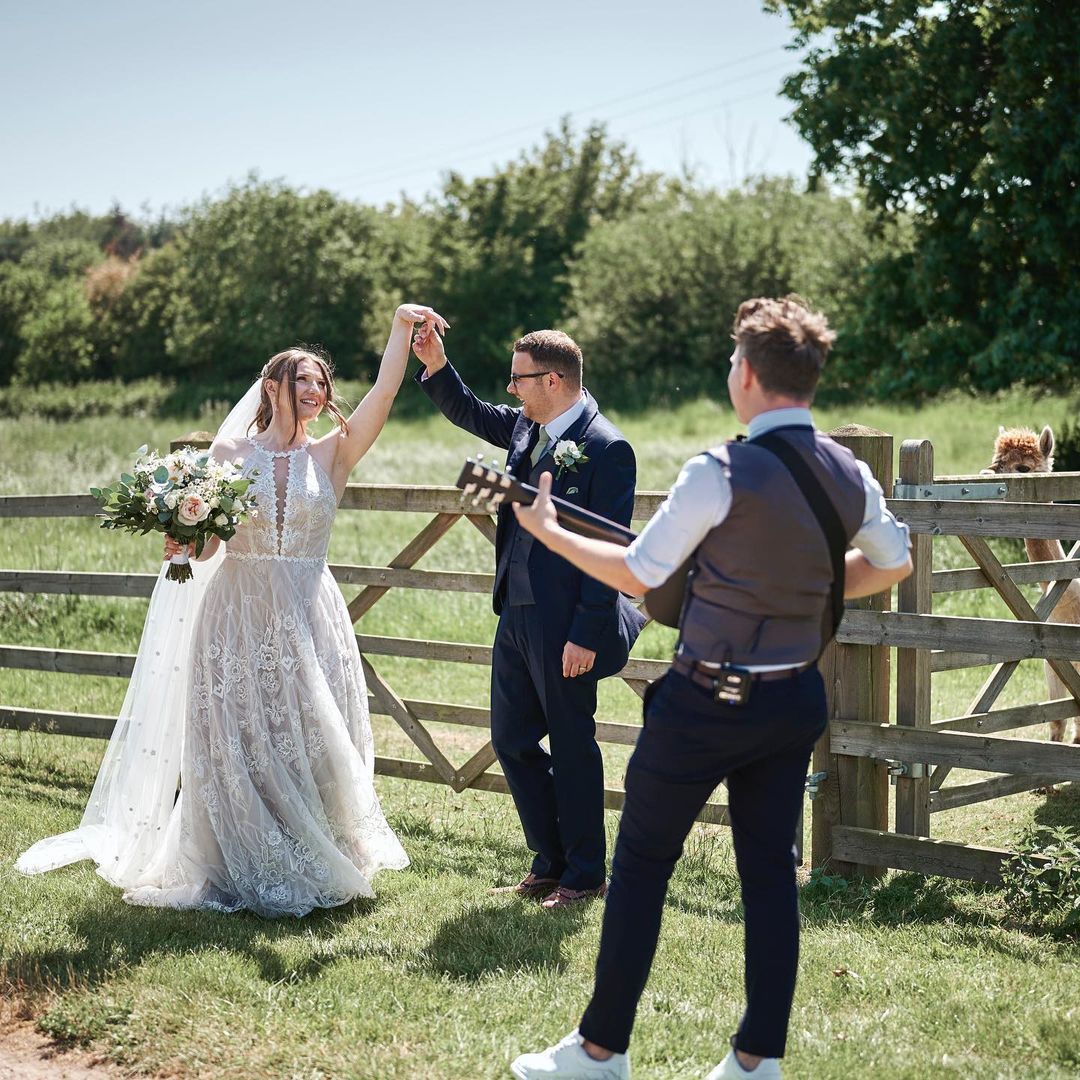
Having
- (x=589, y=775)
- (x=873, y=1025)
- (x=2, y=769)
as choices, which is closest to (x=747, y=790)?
(x=873, y=1025)

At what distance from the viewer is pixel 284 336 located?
55.3m

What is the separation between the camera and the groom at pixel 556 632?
5.05 metres

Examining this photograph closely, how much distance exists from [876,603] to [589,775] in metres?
1.48

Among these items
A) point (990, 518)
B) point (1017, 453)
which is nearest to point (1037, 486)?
point (1017, 453)

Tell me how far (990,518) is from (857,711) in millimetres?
1018

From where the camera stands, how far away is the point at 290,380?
5371mm

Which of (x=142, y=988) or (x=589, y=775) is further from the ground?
(x=589, y=775)

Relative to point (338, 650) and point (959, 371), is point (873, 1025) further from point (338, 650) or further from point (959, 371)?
point (959, 371)

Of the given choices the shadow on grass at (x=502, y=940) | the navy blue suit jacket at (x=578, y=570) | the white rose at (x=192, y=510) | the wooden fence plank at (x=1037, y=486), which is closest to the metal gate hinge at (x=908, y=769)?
the navy blue suit jacket at (x=578, y=570)

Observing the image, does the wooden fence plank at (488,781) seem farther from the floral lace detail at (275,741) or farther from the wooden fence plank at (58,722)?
the wooden fence plank at (58,722)

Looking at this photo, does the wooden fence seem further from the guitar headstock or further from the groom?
the guitar headstock

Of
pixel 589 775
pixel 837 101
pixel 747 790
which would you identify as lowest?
pixel 589 775

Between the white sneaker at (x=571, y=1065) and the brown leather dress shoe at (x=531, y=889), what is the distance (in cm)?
180

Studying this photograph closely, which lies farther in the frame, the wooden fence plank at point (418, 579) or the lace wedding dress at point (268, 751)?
the wooden fence plank at point (418, 579)
